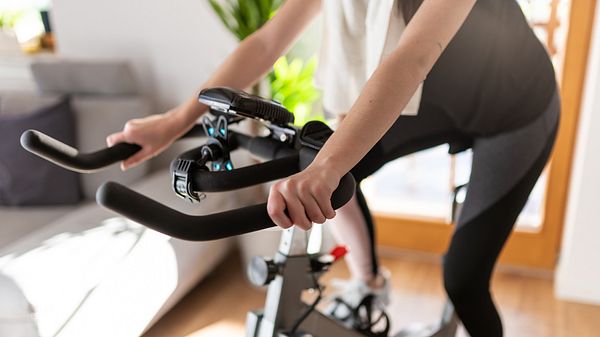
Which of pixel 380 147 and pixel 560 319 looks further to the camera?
pixel 560 319

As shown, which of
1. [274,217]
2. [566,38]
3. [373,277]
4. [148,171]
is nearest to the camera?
[274,217]

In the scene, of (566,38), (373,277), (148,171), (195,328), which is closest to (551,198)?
(566,38)

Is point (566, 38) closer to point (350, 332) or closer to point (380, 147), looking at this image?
point (380, 147)

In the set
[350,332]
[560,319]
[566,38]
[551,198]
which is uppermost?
[566,38]

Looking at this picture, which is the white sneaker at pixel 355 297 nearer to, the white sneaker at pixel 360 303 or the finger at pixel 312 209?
the white sneaker at pixel 360 303

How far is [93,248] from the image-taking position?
1809mm

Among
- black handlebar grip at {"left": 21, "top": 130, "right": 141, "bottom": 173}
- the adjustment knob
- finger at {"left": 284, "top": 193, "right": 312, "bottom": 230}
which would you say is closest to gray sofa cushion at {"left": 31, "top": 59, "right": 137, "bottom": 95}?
black handlebar grip at {"left": 21, "top": 130, "right": 141, "bottom": 173}

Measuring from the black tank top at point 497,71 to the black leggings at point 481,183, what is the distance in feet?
0.13

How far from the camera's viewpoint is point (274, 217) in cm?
78

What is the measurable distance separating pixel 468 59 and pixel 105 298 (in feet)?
4.07

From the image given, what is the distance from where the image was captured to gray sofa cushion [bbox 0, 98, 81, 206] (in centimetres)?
229

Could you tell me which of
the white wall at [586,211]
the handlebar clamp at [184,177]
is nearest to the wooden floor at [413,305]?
the white wall at [586,211]

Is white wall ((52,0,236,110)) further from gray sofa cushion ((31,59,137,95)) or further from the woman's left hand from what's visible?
the woman's left hand

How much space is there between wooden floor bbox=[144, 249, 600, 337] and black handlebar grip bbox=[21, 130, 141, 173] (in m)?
1.09
